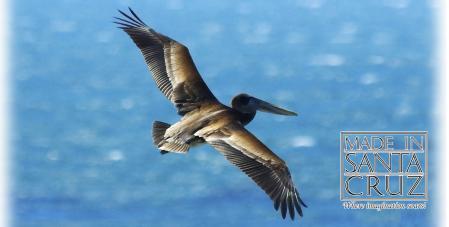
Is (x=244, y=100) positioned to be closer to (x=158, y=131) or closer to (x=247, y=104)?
(x=247, y=104)

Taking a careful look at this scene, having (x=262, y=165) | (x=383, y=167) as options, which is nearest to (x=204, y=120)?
(x=262, y=165)

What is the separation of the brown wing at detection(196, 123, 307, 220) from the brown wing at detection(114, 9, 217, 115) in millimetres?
590

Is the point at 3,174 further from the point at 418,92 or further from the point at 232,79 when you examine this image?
the point at 418,92

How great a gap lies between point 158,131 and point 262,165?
882mm

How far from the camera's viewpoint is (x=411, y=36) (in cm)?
981

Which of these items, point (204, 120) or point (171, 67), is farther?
point (171, 67)

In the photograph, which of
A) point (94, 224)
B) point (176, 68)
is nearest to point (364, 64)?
point (176, 68)

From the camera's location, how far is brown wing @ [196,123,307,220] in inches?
314

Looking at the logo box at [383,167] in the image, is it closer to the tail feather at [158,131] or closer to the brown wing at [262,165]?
the brown wing at [262,165]

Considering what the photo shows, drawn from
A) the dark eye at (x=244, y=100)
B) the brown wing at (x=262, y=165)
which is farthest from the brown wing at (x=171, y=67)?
the brown wing at (x=262, y=165)

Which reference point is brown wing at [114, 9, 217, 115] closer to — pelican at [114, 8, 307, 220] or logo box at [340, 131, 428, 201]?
pelican at [114, 8, 307, 220]

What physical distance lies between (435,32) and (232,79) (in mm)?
1852

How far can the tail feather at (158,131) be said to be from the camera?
8500 mm

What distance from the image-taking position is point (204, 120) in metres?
8.48
